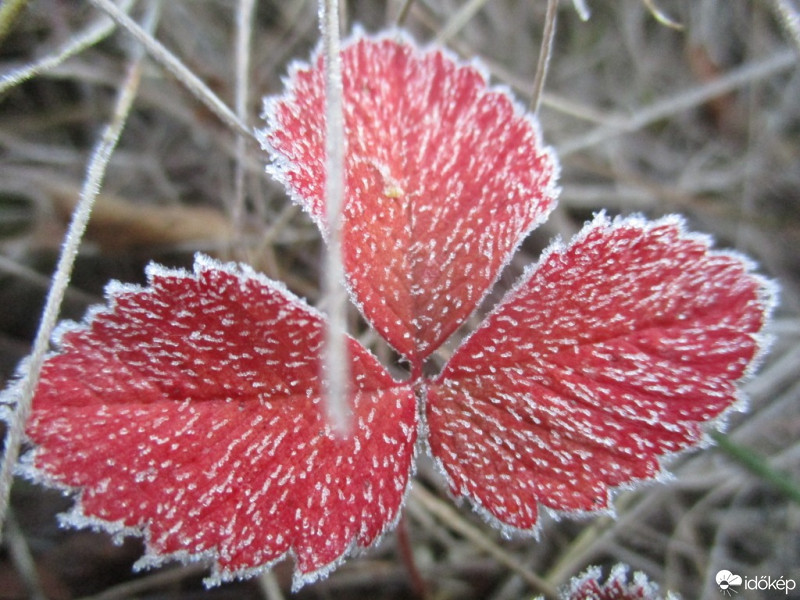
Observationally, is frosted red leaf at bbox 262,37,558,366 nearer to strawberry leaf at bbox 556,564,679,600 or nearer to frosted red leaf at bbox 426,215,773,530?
frosted red leaf at bbox 426,215,773,530

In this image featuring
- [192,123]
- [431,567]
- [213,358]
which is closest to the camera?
[213,358]

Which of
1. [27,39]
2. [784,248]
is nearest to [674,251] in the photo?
[784,248]

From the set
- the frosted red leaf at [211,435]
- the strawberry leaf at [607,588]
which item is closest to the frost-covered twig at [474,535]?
the strawberry leaf at [607,588]

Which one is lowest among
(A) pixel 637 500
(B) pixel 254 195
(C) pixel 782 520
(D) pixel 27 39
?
(C) pixel 782 520

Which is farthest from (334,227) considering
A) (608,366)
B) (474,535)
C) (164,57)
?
(474,535)

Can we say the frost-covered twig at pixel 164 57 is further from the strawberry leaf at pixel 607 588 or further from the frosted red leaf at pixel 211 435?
the strawberry leaf at pixel 607 588

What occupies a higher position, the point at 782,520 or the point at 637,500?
the point at 637,500

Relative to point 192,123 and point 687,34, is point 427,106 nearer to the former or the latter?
point 192,123
